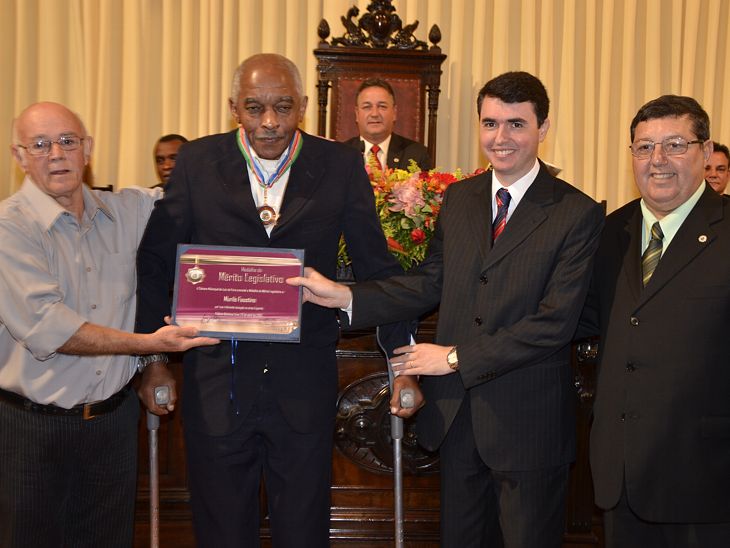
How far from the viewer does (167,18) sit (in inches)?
257

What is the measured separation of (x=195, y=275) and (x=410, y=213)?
3.67ft

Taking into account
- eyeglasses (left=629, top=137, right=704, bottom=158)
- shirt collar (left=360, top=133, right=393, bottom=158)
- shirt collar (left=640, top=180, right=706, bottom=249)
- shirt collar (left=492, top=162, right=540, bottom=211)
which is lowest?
shirt collar (left=640, top=180, right=706, bottom=249)

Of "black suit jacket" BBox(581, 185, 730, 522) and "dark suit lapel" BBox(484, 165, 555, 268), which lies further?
"dark suit lapel" BBox(484, 165, 555, 268)

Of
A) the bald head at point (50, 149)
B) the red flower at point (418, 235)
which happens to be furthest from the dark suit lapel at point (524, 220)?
the bald head at point (50, 149)

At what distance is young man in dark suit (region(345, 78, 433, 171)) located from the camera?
214 inches

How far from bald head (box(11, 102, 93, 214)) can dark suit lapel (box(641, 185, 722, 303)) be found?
1831 mm

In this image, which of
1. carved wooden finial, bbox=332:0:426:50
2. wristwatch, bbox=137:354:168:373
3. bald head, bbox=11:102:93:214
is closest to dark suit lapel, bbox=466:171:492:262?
wristwatch, bbox=137:354:168:373

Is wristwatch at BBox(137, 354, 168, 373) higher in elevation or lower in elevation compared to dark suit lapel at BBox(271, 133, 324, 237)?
lower

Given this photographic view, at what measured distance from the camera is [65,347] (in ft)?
7.87

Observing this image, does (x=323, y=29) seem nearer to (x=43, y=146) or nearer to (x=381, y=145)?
(x=381, y=145)

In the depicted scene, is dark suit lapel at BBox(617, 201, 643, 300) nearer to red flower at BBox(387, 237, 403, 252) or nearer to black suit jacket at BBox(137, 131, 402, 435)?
black suit jacket at BBox(137, 131, 402, 435)

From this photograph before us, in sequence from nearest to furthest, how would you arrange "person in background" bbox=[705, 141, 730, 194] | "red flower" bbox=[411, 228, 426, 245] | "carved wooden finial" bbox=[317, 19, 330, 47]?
"red flower" bbox=[411, 228, 426, 245] < "person in background" bbox=[705, 141, 730, 194] < "carved wooden finial" bbox=[317, 19, 330, 47]

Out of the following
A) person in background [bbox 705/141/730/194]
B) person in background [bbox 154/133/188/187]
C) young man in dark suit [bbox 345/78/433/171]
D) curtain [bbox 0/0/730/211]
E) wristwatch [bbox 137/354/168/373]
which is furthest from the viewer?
curtain [bbox 0/0/730/211]

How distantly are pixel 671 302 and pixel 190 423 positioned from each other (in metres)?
1.50
